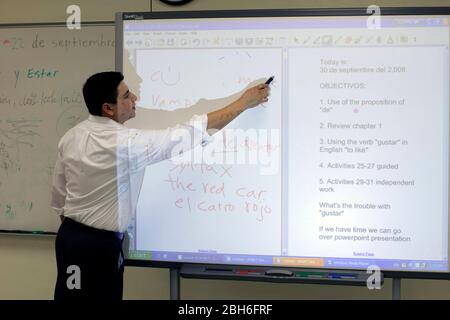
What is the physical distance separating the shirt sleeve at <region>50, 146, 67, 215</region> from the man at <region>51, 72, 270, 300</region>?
4 centimetres

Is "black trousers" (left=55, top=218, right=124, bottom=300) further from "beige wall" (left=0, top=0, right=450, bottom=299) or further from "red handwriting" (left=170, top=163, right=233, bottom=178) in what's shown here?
"beige wall" (left=0, top=0, right=450, bottom=299)

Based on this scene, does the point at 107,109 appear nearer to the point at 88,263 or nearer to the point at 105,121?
the point at 105,121

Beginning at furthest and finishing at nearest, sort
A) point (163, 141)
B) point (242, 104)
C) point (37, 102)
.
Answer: point (37, 102) → point (242, 104) → point (163, 141)

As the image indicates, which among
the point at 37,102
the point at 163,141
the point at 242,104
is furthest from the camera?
the point at 37,102

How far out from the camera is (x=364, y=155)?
1.52 meters

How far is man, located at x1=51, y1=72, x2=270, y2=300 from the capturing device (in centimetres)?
145

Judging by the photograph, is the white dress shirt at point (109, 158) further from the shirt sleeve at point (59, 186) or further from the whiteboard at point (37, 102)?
the whiteboard at point (37, 102)

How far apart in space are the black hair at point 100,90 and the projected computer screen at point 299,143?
136mm

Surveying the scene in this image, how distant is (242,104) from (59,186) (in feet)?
2.42

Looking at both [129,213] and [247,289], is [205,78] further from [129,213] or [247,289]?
[247,289]

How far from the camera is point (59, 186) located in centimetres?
158

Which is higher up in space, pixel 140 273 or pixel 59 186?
pixel 59 186

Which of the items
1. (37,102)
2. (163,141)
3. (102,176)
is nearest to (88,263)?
(102,176)

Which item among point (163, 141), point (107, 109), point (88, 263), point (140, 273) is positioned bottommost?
point (140, 273)
